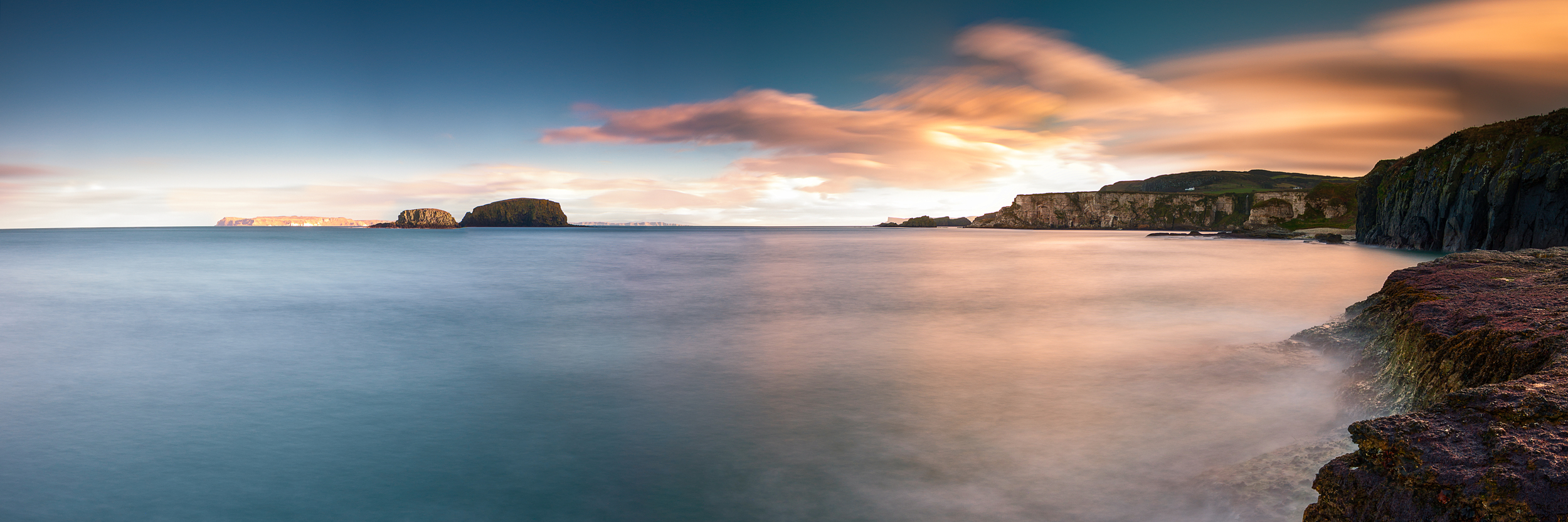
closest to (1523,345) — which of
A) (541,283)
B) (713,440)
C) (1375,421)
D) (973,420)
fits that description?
(1375,421)

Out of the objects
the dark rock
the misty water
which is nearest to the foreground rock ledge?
the misty water

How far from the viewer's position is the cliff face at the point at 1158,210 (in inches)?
4941

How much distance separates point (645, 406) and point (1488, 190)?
50485 millimetres

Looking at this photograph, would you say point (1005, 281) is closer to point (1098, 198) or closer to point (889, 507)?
point (889, 507)

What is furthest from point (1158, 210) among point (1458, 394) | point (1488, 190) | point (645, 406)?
point (1458, 394)

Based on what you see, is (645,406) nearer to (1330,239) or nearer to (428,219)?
(1330,239)

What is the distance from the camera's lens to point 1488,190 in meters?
37.5

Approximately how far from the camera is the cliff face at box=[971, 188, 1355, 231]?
12550 centimetres

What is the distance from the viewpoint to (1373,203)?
60.4 meters

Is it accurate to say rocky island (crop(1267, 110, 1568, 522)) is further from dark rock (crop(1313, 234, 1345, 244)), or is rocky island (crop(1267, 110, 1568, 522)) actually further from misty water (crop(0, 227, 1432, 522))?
dark rock (crop(1313, 234, 1345, 244))

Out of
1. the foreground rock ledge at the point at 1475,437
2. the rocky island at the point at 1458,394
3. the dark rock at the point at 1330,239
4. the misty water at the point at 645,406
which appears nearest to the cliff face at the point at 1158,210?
the dark rock at the point at 1330,239

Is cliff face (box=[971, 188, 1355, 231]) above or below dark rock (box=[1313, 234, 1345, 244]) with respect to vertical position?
above

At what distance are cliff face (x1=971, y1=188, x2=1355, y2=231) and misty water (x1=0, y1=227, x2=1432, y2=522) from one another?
128359 mm

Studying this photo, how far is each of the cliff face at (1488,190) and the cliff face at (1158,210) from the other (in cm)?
7488
